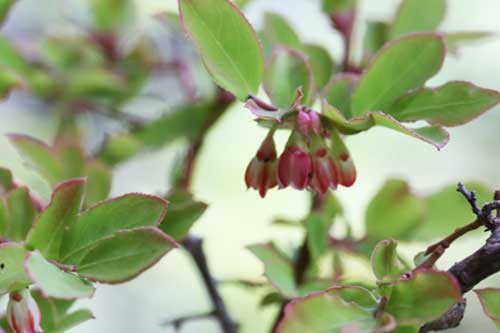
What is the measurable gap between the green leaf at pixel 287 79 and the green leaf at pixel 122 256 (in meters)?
0.14

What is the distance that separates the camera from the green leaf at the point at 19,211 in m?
0.51

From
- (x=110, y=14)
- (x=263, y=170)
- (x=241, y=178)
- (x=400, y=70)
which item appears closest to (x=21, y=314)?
(x=263, y=170)

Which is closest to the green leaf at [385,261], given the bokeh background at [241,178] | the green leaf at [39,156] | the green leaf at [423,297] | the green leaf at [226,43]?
the green leaf at [423,297]

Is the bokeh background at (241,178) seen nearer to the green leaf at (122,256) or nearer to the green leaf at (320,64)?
the green leaf at (320,64)

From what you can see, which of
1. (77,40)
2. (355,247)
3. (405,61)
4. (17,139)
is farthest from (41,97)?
(405,61)

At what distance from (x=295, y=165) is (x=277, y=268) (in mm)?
150

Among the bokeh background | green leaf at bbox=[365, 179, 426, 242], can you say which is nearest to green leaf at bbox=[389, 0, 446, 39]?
green leaf at bbox=[365, 179, 426, 242]

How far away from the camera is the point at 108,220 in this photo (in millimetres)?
455

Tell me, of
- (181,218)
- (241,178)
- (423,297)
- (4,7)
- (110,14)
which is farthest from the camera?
(241,178)

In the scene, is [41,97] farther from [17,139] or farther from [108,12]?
[17,139]

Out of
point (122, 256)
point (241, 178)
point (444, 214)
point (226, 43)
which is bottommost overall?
point (241, 178)

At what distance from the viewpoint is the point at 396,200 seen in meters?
0.70

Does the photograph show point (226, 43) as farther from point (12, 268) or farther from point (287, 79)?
point (12, 268)

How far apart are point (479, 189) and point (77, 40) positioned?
0.52 metres
